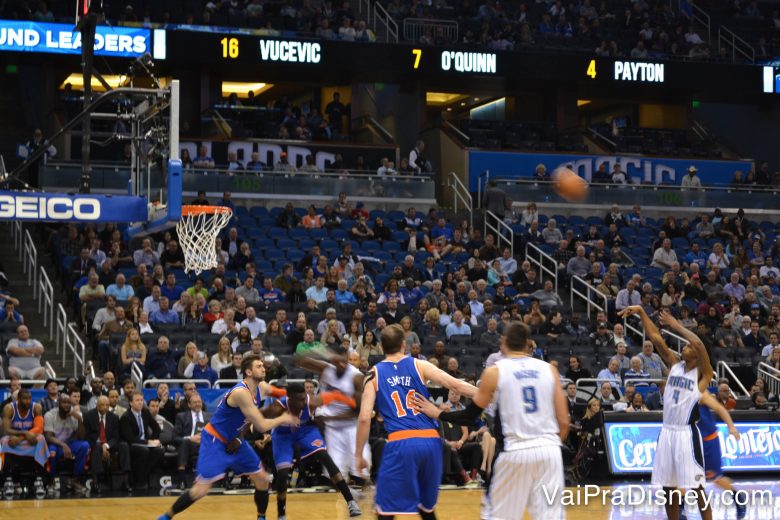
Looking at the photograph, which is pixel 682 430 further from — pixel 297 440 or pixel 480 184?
pixel 480 184

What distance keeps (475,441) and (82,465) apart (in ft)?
19.1

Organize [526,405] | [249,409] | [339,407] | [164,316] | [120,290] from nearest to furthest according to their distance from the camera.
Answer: [526,405] < [249,409] < [339,407] < [164,316] < [120,290]

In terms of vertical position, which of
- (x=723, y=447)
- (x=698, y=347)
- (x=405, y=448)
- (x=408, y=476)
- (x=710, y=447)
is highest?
(x=698, y=347)

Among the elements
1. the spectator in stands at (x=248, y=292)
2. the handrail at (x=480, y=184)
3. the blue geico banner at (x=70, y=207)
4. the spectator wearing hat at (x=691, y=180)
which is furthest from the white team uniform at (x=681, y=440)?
the spectator wearing hat at (x=691, y=180)

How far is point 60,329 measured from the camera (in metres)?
21.7

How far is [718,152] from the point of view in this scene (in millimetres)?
33781

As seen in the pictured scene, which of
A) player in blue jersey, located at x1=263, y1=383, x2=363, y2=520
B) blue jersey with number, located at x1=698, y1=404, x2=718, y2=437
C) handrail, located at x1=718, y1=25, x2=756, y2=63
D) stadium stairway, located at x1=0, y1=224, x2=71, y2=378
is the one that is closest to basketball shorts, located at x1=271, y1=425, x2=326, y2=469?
player in blue jersey, located at x1=263, y1=383, x2=363, y2=520

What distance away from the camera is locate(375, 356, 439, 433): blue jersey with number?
9.59m

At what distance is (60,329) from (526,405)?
48.2 ft

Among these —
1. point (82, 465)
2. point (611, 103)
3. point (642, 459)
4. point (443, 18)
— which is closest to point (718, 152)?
point (611, 103)

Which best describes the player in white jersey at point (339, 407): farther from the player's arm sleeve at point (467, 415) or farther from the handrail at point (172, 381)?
the player's arm sleeve at point (467, 415)

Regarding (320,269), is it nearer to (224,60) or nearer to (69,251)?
(69,251)

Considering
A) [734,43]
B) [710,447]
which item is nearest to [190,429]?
[710,447]

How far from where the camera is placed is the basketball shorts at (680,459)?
1132 cm
